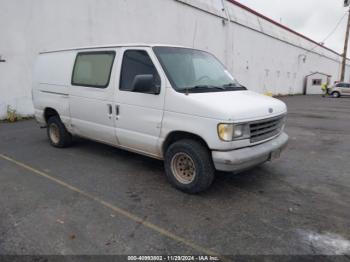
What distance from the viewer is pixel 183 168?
400cm

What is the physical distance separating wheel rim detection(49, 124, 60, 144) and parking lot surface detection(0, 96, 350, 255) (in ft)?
1.72

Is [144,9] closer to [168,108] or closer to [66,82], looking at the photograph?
[66,82]

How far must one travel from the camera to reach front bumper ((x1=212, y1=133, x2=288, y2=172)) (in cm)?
346

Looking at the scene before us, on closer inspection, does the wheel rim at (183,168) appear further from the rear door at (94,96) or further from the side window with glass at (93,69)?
the side window with glass at (93,69)

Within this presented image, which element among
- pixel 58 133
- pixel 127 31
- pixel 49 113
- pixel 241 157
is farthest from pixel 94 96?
pixel 127 31

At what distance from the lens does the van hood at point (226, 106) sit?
3422 millimetres

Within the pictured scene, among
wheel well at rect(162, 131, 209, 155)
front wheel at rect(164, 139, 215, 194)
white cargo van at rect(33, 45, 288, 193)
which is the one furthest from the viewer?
wheel well at rect(162, 131, 209, 155)

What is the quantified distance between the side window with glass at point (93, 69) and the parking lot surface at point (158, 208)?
151cm

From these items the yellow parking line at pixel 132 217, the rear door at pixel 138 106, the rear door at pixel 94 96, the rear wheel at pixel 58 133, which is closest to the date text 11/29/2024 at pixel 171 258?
the yellow parking line at pixel 132 217

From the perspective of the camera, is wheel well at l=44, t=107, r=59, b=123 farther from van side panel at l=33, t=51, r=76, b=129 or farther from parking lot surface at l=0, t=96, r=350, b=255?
parking lot surface at l=0, t=96, r=350, b=255

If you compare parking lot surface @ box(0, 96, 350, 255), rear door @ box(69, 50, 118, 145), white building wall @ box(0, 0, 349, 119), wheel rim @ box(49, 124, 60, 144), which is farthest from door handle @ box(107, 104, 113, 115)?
white building wall @ box(0, 0, 349, 119)

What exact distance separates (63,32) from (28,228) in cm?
964

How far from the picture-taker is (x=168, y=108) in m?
3.89

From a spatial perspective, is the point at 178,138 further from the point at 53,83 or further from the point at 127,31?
the point at 127,31
